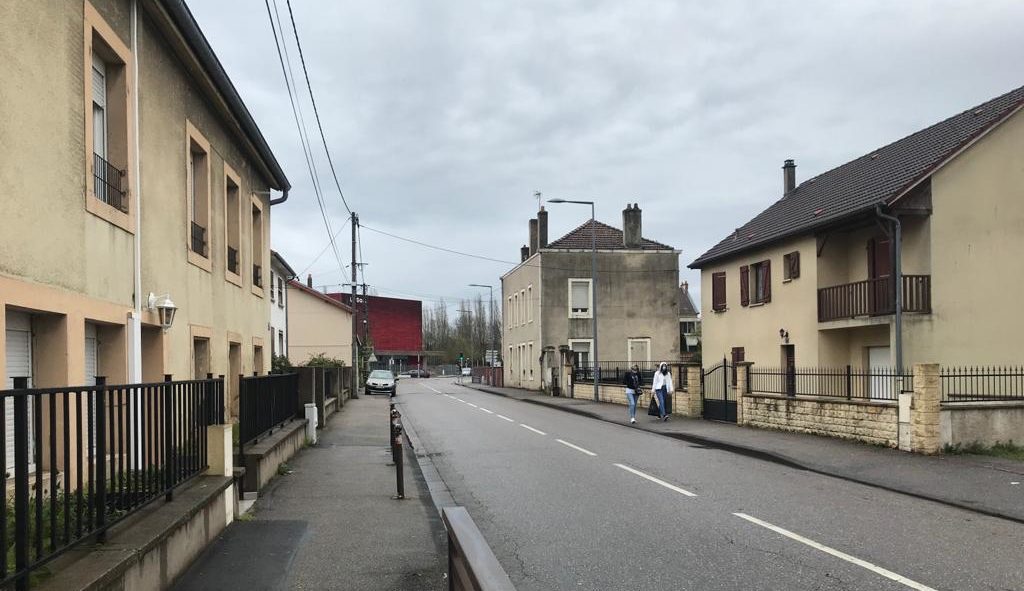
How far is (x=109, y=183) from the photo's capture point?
8.70m

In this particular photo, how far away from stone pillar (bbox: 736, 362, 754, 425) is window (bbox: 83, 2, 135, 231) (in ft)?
50.2

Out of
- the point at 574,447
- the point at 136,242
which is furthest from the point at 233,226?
the point at 574,447

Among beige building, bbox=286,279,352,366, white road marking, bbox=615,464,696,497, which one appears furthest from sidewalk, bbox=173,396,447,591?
beige building, bbox=286,279,352,366

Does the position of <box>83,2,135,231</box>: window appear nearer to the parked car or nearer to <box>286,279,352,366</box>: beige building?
the parked car

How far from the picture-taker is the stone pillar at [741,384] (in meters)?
20.1

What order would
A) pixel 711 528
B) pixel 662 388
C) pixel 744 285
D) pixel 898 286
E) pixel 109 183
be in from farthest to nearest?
pixel 744 285 → pixel 662 388 → pixel 898 286 → pixel 109 183 → pixel 711 528

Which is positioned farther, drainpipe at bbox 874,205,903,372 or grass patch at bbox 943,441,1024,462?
drainpipe at bbox 874,205,903,372

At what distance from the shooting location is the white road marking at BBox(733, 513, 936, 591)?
5914 millimetres

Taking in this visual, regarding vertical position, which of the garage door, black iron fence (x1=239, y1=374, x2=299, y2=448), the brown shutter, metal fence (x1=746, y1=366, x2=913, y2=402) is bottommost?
metal fence (x1=746, y1=366, x2=913, y2=402)

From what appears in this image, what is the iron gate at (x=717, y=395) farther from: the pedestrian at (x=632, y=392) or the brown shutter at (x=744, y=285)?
the brown shutter at (x=744, y=285)

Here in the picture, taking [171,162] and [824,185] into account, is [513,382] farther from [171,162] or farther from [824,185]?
[171,162]

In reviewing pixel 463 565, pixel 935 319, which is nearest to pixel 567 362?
pixel 935 319

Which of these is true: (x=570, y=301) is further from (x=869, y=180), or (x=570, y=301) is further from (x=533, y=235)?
(x=869, y=180)

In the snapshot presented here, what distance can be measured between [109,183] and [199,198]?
13.6 feet
